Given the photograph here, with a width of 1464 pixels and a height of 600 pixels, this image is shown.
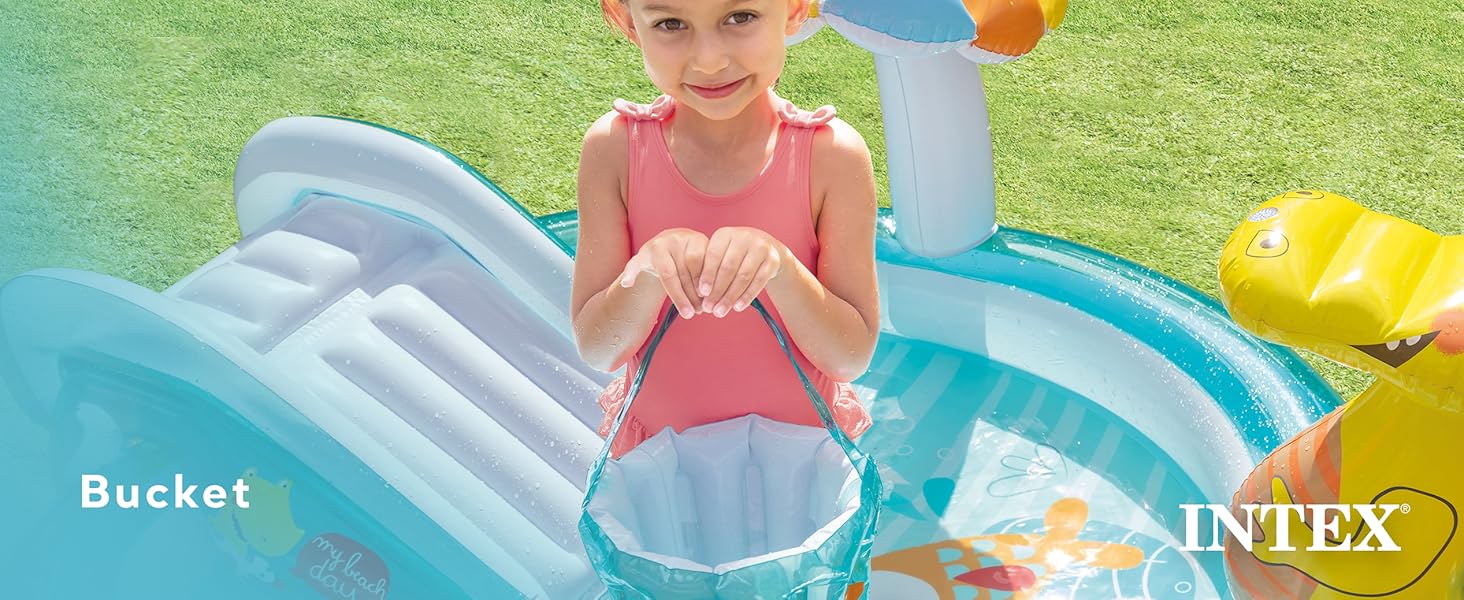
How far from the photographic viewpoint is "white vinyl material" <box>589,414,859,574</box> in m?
2.20

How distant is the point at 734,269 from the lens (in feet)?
6.07

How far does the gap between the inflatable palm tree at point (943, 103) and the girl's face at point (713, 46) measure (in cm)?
72

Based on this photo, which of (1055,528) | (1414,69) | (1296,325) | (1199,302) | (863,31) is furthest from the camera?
(1414,69)

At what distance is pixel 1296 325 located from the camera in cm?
217

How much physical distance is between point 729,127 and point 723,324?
27 cm

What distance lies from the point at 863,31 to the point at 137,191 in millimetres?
2486

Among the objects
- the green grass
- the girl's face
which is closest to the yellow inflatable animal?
the girl's face

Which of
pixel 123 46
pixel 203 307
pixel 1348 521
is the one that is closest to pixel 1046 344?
pixel 1348 521

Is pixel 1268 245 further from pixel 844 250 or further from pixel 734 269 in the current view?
pixel 734 269

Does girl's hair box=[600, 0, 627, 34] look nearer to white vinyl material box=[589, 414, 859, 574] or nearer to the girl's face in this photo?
the girl's face

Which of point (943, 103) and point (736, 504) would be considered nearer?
point (736, 504)

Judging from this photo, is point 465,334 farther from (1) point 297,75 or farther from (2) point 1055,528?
(1) point 297,75

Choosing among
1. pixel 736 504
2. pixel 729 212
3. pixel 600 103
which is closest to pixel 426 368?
pixel 736 504

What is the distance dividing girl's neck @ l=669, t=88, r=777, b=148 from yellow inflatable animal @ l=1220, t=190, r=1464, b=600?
2.21 feet
